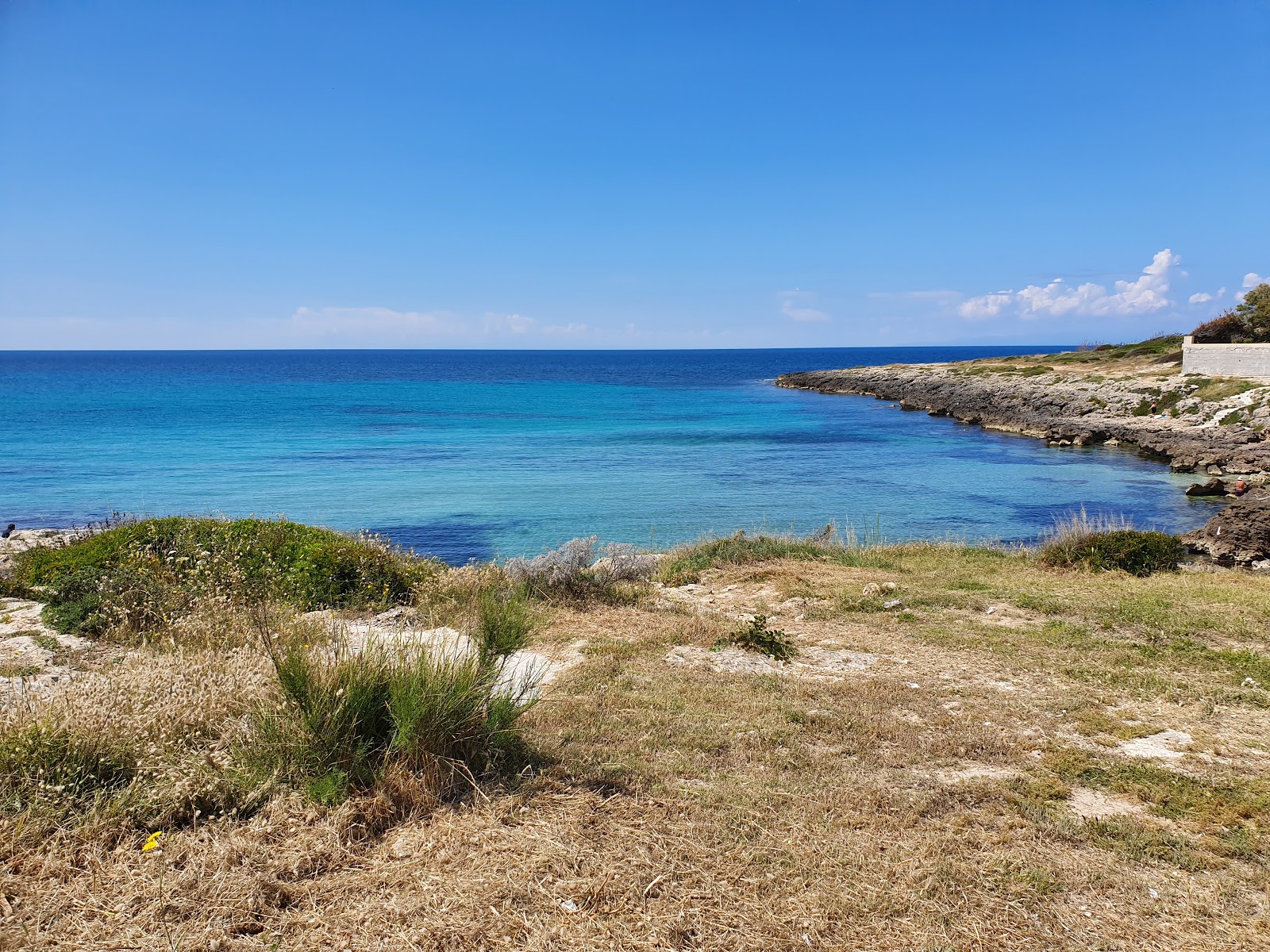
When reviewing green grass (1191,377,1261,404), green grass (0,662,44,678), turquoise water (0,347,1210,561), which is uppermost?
green grass (1191,377,1261,404)

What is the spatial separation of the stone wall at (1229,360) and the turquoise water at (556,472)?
9779mm

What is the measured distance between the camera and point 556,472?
3434 cm

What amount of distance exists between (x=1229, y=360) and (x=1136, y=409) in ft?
17.0

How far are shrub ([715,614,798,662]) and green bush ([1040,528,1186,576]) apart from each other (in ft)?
25.4

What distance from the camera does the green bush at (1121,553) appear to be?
13.7 m

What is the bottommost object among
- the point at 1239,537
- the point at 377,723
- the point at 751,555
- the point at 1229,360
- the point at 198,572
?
the point at 1239,537

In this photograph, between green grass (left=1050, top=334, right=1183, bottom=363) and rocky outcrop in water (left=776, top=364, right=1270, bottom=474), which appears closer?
rocky outcrop in water (left=776, top=364, right=1270, bottom=474)

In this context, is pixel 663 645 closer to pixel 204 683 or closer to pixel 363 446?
pixel 204 683

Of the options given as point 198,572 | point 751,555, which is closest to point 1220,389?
point 751,555

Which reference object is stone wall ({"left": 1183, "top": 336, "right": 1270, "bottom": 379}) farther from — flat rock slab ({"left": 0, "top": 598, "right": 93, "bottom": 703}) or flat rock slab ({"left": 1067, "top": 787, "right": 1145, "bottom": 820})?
flat rock slab ({"left": 0, "top": 598, "right": 93, "bottom": 703})

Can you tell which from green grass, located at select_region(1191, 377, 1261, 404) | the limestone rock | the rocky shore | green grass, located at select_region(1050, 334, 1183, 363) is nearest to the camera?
the rocky shore

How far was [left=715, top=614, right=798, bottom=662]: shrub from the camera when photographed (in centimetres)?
866

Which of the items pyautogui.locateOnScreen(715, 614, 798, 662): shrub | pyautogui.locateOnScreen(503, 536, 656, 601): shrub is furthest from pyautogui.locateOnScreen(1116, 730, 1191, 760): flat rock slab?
pyautogui.locateOnScreen(503, 536, 656, 601): shrub

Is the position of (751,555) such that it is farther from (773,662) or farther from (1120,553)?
(1120,553)
